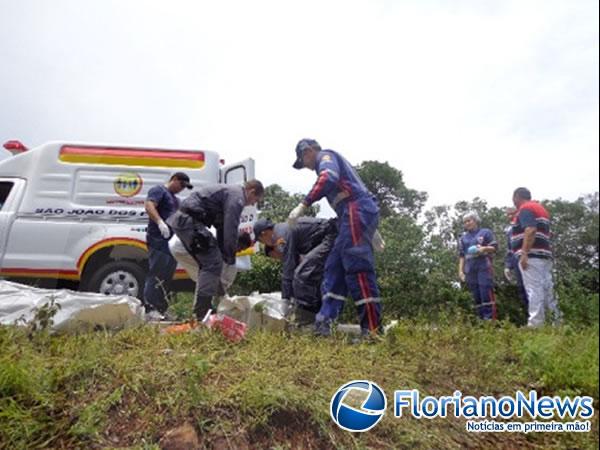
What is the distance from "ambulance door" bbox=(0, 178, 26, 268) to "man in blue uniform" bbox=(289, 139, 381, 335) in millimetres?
1114

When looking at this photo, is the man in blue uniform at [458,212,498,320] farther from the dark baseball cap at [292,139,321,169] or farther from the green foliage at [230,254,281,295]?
the green foliage at [230,254,281,295]

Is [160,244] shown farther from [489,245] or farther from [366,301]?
[489,245]

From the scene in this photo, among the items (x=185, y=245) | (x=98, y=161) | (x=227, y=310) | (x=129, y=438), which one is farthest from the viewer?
(x=185, y=245)

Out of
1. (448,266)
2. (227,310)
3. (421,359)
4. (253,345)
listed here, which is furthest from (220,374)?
(227,310)

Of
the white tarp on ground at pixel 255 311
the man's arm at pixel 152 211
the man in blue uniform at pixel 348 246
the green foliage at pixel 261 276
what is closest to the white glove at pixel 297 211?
the man in blue uniform at pixel 348 246

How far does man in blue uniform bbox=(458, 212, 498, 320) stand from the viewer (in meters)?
0.97

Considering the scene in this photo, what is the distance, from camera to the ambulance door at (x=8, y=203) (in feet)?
5.56

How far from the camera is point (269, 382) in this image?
115 centimetres

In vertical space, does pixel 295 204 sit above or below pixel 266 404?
above

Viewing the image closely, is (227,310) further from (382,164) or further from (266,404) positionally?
(382,164)

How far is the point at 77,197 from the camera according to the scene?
6.97 ft

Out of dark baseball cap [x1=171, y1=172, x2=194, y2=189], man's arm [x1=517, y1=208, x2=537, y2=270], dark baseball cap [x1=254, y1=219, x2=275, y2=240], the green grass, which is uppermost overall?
dark baseball cap [x1=171, y1=172, x2=194, y2=189]

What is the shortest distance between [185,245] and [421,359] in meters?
2.06

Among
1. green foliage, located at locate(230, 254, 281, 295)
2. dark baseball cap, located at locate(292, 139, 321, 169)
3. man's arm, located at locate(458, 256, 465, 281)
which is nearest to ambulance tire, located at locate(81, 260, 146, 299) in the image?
green foliage, located at locate(230, 254, 281, 295)
